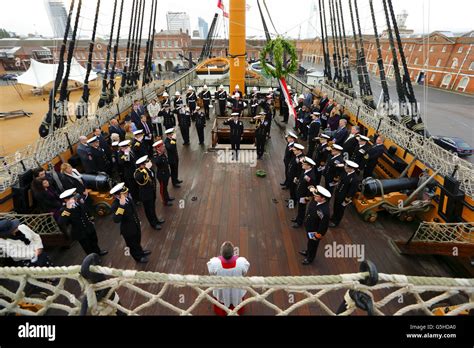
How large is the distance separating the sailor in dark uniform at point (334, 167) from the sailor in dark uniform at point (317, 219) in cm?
172

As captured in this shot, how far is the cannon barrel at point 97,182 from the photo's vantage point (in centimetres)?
578

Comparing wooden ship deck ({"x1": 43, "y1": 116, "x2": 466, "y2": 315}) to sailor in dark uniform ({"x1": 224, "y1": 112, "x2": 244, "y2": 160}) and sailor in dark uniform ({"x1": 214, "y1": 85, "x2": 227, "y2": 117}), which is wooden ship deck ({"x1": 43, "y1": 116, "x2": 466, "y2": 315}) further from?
sailor in dark uniform ({"x1": 214, "y1": 85, "x2": 227, "y2": 117})

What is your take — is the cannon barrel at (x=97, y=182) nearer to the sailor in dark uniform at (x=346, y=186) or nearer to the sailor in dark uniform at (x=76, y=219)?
the sailor in dark uniform at (x=76, y=219)

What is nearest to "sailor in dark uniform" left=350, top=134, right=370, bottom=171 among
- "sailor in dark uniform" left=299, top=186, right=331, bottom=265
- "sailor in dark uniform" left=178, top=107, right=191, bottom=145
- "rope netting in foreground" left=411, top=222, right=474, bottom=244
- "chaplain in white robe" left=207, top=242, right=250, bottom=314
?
"rope netting in foreground" left=411, top=222, right=474, bottom=244

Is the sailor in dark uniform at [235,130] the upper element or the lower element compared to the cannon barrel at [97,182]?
upper

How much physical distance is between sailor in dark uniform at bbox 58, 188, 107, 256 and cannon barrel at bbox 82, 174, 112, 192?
144cm

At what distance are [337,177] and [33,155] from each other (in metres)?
6.82

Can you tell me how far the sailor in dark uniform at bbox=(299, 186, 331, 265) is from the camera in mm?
4156

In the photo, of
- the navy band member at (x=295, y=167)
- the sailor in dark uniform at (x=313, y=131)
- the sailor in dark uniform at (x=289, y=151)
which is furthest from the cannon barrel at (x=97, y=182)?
the sailor in dark uniform at (x=313, y=131)

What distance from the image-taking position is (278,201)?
639 cm

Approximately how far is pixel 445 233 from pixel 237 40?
408 inches

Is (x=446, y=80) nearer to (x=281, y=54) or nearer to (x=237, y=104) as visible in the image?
(x=281, y=54)

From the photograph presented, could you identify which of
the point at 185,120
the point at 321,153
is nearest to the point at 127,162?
the point at 185,120
